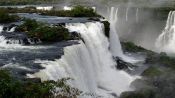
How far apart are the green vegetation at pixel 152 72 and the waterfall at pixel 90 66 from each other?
3.44 feet

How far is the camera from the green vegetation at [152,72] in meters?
27.7

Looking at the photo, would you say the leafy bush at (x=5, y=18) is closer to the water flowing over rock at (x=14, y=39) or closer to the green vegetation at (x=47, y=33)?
the green vegetation at (x=47, y=33)

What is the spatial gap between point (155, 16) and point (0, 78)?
37.4m

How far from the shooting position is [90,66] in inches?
952

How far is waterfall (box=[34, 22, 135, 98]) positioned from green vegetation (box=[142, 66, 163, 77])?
1050mm

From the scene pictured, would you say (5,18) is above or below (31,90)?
below

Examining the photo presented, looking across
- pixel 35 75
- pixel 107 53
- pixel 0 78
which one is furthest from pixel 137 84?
pixel 0 78

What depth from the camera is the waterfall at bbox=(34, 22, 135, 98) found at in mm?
18078

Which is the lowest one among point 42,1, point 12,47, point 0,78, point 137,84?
point 42,1

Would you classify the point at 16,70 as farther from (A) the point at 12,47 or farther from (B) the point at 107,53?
(B) the point at 107,53

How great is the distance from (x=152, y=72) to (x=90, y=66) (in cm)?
574

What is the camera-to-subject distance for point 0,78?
14.0 metres

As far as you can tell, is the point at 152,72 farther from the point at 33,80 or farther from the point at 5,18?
the point at 33,80

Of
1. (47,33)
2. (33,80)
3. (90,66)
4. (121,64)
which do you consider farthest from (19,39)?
(33,80)
